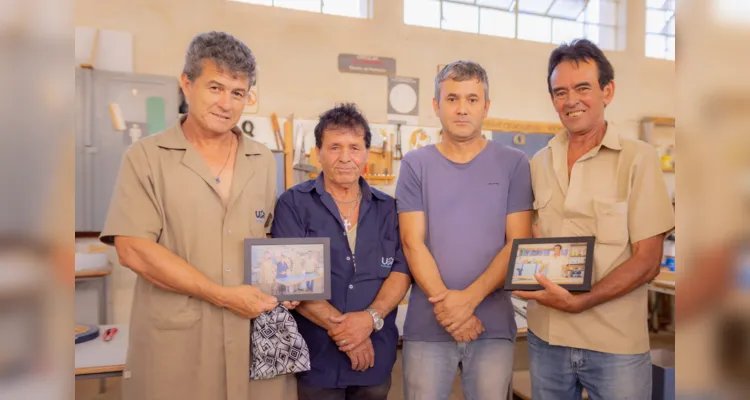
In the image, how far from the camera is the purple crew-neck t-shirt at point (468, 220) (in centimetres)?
197

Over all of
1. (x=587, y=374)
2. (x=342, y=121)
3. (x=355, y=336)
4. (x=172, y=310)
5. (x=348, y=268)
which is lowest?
(x=587, y=374)

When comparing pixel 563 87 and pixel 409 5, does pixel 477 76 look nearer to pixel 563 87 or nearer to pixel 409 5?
pixel 563 87

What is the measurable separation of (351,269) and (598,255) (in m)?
0.97

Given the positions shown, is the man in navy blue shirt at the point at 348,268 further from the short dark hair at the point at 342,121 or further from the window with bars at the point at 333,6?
the window with bars at the point at 333,6

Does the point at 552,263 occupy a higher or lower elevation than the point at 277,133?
lower

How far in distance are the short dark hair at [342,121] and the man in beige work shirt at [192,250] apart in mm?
401

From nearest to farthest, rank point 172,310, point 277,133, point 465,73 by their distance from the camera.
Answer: point 172,310
point 465,73
point 277,133

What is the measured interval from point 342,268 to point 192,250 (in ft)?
1.92

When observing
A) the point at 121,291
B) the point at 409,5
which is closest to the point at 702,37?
the point at 121,291

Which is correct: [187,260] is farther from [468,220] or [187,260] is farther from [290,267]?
[468,220]

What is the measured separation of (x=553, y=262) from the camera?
1751 mm

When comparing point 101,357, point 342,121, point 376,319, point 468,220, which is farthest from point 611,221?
point 101,357

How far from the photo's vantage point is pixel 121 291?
446cm

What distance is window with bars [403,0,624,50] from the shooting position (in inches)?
218
